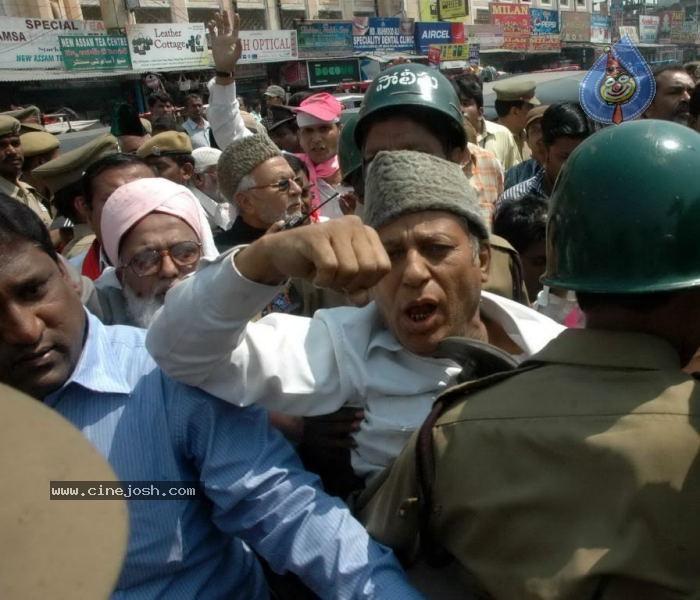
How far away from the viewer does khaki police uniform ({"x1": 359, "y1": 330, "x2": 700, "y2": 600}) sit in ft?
3.14

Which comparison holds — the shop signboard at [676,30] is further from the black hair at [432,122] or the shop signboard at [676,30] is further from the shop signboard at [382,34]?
the black hair at [432,122]

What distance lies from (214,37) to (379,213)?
10.3 ft

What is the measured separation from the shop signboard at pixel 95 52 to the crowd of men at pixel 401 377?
23154mm

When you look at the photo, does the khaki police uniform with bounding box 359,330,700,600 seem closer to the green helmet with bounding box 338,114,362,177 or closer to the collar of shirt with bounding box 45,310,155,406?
the collar of shirt with bounding box 45,310,155,406

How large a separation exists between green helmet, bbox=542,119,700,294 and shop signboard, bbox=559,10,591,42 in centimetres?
4887

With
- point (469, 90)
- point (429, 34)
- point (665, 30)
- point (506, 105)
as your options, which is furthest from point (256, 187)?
point (665, 30)

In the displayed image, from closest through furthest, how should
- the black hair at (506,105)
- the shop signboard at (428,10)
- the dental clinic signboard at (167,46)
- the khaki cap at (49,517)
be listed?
the khaki cap at (49,517)
the black hair at (506,105)
the dental clinic signboard at (167,46)
the shop signboard at (428,10)

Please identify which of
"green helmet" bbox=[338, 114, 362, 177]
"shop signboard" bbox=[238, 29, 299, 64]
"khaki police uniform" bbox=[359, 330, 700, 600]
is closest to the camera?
"khaki police uniform" bbox=[359, 330, 700, 600]

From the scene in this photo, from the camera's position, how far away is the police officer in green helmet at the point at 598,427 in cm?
96

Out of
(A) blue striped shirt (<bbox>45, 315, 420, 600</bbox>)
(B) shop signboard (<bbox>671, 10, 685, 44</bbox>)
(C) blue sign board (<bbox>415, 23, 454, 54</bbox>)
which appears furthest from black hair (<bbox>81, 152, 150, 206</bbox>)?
(B) shop signboard (<bbox>671, 10, 685, 44</bbox>)

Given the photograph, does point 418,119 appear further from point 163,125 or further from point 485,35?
point 485,35

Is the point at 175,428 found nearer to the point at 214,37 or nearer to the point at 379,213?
the point at 379,213

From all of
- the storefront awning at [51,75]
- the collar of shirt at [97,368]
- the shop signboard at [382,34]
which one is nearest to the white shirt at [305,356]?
the collar of shirt at [97,368]

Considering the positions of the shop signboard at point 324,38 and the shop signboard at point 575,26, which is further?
the shop signboard at point 575,26
